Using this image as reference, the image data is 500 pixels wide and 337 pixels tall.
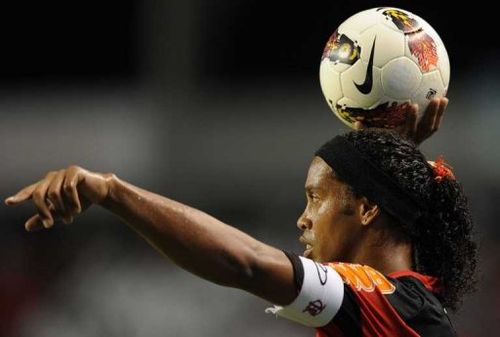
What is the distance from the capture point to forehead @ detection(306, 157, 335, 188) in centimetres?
368

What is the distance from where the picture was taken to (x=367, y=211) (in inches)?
142

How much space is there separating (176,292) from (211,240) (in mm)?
4702

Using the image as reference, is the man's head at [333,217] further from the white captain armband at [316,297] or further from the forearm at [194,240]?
the forearm at [194,240]

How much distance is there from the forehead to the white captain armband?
0.50 metres

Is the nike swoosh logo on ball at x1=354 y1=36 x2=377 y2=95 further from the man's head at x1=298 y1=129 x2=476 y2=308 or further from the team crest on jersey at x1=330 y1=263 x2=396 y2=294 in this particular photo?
the team crest on jersey at x1=330 y1=263 x2=396 y2=294

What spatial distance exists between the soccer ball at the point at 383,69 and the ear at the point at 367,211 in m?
0.54

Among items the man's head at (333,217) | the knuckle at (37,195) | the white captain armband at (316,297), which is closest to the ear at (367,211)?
the man's head at (333,217)

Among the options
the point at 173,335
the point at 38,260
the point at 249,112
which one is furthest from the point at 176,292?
the point at 249,112

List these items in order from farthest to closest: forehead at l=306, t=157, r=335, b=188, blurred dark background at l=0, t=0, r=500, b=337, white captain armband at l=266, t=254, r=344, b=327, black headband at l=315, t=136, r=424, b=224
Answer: blurred dark background at l=0, t=0, r=500, b=337 < forehead at l=306, t=157, r=335, b=188 < black headband at l=315, t=136, r=424, b=224 < white captain armband at l=266, t=254, r=344, b=327

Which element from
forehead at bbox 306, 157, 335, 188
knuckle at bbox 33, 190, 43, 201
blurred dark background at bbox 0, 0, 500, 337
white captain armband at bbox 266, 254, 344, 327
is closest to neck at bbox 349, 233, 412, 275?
forehead at bbox 306, 157, 335, 188

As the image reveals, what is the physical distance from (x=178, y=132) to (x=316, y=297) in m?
5.62

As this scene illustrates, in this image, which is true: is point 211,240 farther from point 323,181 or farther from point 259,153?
point 259,153

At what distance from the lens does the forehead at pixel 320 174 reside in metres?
3.68

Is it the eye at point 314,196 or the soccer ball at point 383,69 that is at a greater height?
the soccer ball at point 383,69
